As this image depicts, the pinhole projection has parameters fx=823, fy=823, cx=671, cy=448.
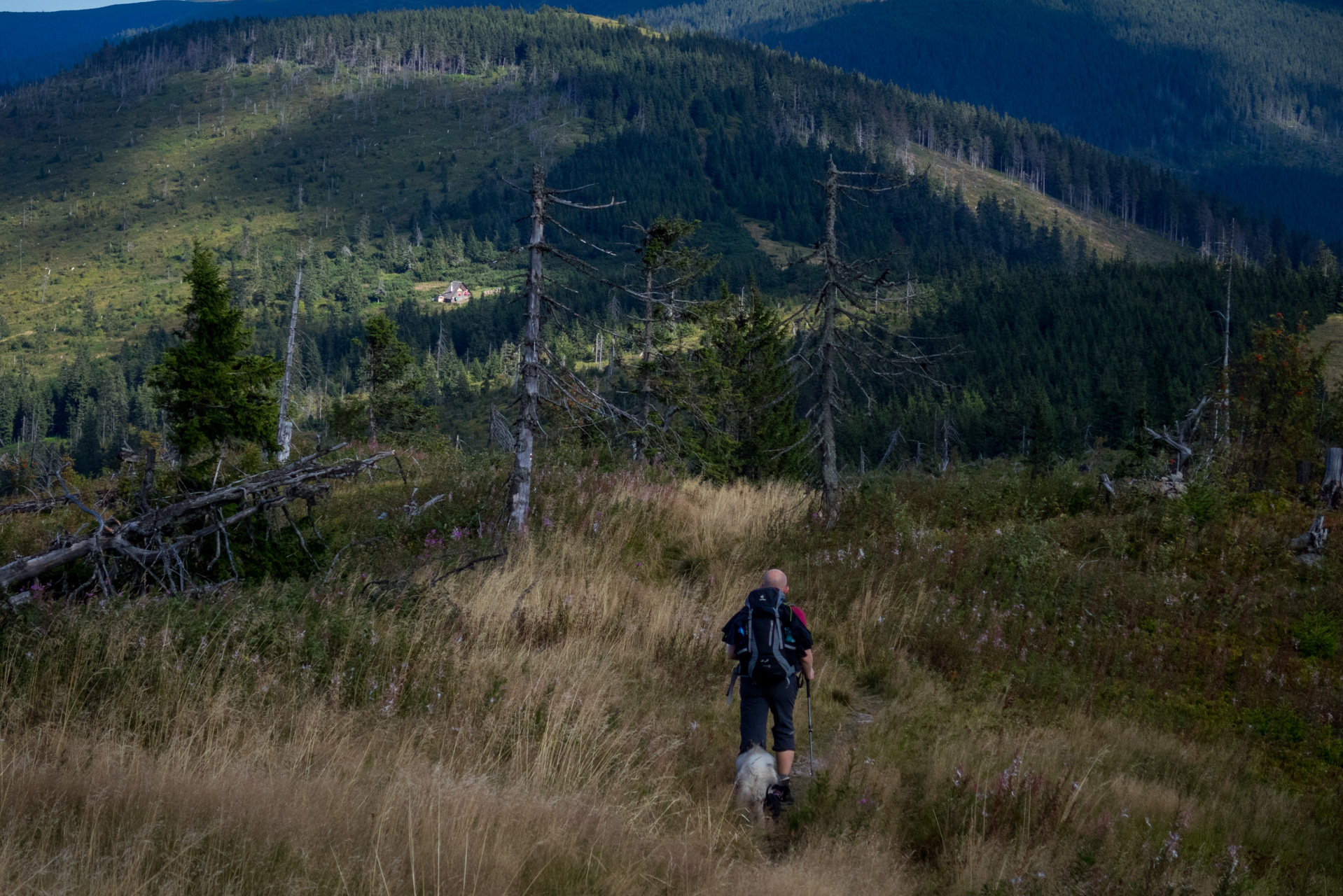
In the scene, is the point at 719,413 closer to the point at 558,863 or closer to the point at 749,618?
the point at 749,618

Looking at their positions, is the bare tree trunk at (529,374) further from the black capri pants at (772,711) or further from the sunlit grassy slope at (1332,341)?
the sunlit grassy slope at (1332,341)

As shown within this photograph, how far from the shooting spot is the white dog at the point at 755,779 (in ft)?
15.6

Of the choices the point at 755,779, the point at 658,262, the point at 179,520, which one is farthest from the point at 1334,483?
the point at 658,262

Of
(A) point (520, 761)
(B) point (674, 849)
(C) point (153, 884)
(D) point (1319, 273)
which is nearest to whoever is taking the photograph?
(C) point (153, 884)

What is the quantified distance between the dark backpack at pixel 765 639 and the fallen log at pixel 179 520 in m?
3.76

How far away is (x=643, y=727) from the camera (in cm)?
529

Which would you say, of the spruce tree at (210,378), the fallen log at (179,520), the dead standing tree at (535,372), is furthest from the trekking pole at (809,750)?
the spruce tree at (210,378)

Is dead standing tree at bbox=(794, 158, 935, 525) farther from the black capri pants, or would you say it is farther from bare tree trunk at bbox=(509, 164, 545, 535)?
the black capri pants

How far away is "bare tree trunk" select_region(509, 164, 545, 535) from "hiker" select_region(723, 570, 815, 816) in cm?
471

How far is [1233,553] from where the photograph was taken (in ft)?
33.8

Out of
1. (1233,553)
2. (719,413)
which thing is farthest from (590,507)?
(719,413)

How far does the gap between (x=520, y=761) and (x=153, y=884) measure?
2.04 m

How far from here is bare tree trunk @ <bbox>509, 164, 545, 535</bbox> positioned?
372 inches

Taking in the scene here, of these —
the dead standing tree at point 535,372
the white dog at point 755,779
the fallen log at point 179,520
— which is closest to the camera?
the white dog at point 755,779
